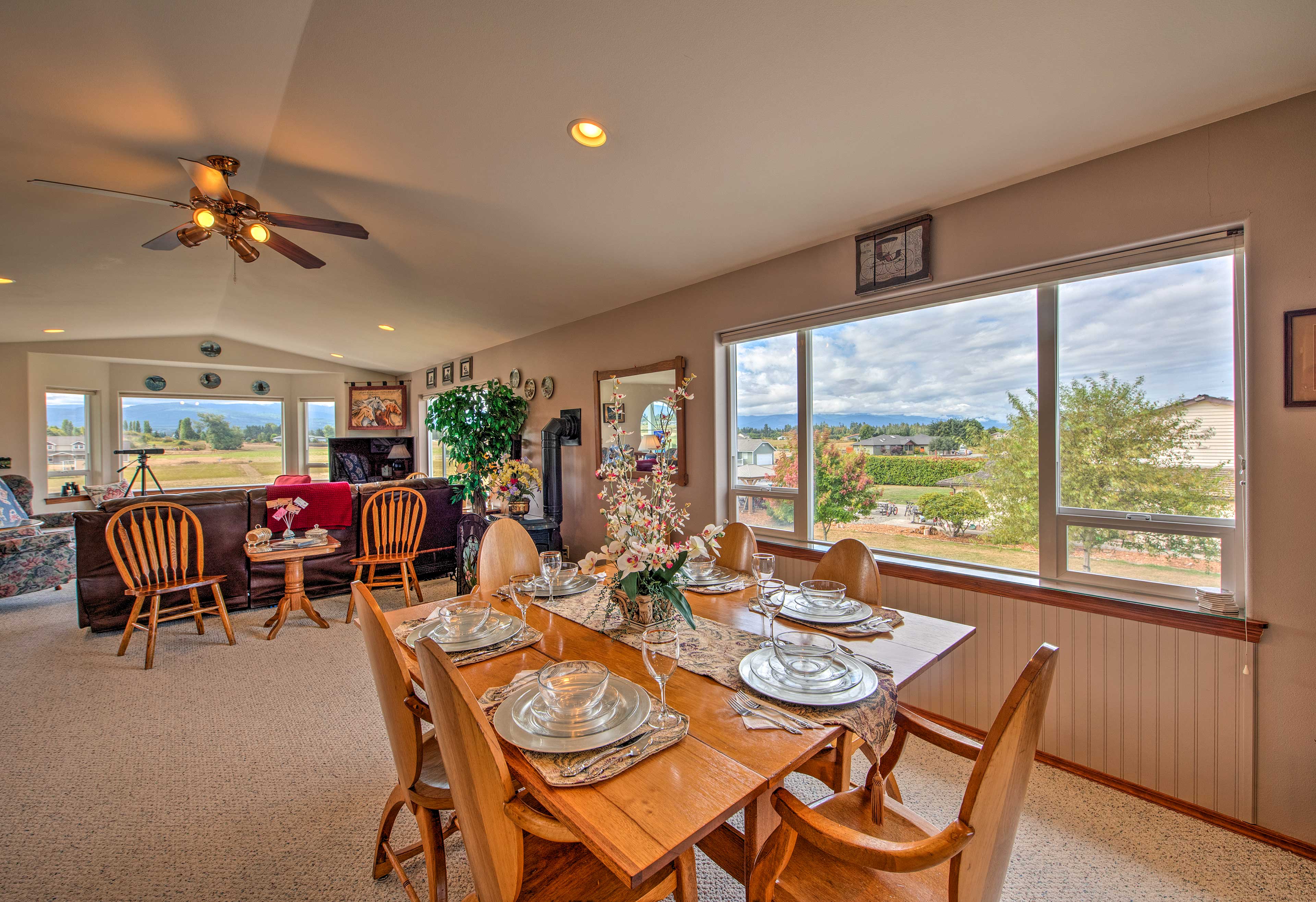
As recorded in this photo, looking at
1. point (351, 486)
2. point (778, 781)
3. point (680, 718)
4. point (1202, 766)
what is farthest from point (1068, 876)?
point (351, 486)

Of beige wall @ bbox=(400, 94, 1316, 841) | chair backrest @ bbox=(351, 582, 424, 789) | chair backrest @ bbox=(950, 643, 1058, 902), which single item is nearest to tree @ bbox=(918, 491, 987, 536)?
beige wall @ bbox=(400, 94, 1316, 841)

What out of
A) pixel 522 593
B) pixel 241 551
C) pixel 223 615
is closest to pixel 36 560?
pixel 241 551

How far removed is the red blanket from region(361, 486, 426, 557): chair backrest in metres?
0.15

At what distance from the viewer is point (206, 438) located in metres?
8.33

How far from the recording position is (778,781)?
0.98 meters

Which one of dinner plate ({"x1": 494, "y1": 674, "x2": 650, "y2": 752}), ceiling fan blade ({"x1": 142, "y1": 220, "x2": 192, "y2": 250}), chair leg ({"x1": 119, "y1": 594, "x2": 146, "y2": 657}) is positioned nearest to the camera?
dinner plate ({"x1": 494, "y1": 674, "x2": 650, "y2": 752})

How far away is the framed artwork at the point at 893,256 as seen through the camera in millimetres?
2471

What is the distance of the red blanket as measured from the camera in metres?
4.00

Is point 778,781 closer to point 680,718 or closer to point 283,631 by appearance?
point 680,718

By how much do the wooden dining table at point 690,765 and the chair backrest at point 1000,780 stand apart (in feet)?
0.92

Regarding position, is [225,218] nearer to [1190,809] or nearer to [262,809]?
[262,809]

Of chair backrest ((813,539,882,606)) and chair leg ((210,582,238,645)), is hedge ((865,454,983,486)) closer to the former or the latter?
chair backrest ((813,539,882,606))

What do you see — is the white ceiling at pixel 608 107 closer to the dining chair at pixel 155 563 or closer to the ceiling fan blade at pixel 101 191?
the ceiling fan blade at pixel 101 191

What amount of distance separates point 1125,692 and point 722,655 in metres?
1.73
